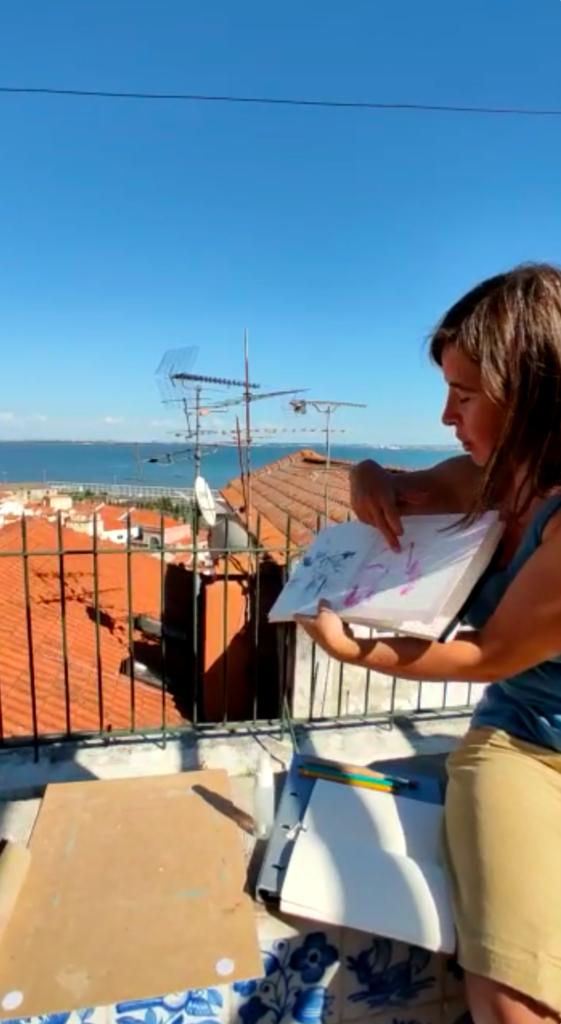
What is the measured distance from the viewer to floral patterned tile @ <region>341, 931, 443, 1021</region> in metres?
1.18

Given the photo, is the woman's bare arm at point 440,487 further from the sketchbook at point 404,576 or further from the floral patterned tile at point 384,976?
the floral patterned tile at point 384,976

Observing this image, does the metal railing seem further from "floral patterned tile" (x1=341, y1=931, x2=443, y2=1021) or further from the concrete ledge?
"floral patterned tile" (x1=341, y1=931, x2=443, y2=1021)

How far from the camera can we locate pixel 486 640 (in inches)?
41.3

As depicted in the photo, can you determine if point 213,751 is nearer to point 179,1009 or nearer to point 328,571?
point 179,1009

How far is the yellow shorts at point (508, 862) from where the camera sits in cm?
93

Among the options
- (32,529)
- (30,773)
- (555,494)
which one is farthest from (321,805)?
(32,529)

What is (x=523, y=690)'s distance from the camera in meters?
1.25

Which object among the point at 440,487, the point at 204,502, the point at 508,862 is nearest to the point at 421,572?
the point at 440,487

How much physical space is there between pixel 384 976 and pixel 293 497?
8.36 m

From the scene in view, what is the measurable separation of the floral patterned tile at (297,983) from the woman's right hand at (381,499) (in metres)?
0.85

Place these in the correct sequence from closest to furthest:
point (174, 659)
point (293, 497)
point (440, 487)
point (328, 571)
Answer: point (328, 571)
point (440, 487)
point (174, 659)
point (293, 497)

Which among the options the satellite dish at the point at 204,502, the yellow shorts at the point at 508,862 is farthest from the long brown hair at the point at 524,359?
the satellite dish at the point at 204,502

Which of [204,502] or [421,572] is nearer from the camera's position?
[421,572]

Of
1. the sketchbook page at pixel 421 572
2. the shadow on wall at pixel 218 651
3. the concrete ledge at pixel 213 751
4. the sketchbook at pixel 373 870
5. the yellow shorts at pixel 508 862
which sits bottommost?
the shadow on wall at pixel 218 651
